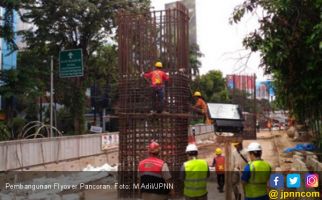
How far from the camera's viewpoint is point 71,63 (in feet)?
81.6

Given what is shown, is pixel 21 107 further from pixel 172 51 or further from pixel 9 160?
pixel 172 51

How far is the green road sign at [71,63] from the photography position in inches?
965

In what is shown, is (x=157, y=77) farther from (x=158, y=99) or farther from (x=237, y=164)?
(x=237, y=164)

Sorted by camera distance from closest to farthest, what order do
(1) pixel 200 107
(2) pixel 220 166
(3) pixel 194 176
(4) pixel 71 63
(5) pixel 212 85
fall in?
(3) pixel 194 176 → (2) pixel 220 166 → (1) pixel 200 107 → (4) pixel 71 63 → (5) pixel 212 85

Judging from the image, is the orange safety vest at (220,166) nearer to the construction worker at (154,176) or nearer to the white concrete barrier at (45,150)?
the construction worker at (154,176)

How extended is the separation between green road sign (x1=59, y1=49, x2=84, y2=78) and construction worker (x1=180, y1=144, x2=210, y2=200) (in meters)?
17.5

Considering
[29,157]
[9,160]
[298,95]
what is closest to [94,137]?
[29,157]

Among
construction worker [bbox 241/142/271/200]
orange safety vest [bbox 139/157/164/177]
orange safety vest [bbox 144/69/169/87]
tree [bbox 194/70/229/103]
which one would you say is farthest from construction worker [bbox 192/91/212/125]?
tree [bbox 194/70/229/103]

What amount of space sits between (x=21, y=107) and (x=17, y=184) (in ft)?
83.7

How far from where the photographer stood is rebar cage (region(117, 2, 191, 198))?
42.3 ft

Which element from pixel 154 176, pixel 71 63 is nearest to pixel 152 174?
pixel 154 176

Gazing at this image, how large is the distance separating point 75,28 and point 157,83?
1898cm

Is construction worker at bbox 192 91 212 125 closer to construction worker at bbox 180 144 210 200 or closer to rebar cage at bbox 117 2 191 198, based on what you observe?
rebar cage at bbox 117 2 191 198

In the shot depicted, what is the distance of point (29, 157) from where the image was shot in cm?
1752
